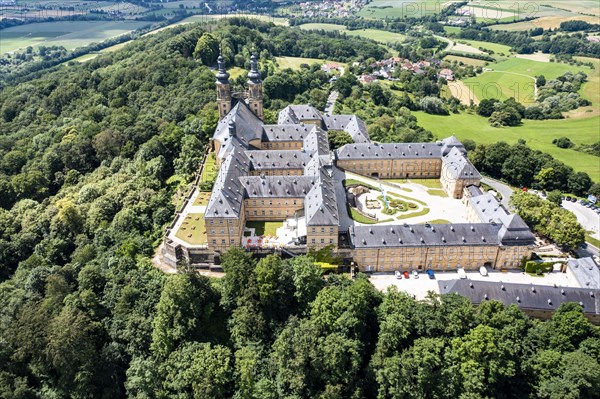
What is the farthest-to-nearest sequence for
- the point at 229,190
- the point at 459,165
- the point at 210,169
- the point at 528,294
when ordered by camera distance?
the point at 210,169 → the point at 459,165 → the point at 229,190 → the point at 528,294

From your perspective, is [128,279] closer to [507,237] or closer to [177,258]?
[177,258]

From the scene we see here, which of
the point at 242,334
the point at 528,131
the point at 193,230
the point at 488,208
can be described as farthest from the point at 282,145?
the point at 528,131

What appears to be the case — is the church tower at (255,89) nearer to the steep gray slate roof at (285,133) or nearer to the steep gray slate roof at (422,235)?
the steep gray slate roof at (285,133)

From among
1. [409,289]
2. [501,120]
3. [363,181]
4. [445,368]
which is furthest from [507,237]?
[501,120]

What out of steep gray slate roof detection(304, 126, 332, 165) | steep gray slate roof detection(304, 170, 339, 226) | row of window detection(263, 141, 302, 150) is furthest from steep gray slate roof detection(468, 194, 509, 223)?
row of window detection(263, 141, 302, 150)

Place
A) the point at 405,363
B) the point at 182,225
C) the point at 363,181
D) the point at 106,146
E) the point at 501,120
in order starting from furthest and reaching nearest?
the point at 501,120
the point at 106,146
the point at 363,181
the point at 182,225
the point at 405,363

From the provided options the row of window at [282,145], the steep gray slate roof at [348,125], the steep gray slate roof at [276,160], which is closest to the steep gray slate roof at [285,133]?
the row of window at [282,145]

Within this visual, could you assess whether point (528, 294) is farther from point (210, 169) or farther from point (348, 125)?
point (210, 169)
